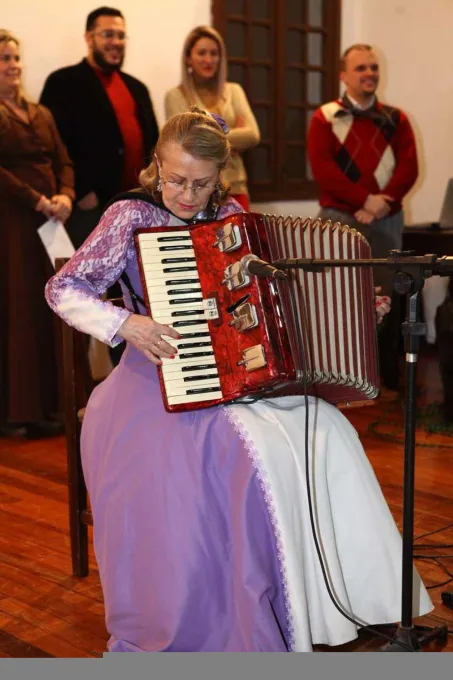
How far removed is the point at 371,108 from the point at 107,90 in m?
1.23

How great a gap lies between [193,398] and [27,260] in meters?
2.10

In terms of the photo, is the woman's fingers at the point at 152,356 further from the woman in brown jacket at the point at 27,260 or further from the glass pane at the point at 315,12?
the glass pane at the point at 315,12

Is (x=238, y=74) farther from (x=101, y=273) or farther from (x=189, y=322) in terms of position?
(x=189, y=322)

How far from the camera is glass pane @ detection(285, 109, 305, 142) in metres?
5.37

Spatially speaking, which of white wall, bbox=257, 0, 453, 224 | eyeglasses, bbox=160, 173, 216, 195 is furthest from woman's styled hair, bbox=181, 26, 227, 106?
eyeglasses, bbox=160, 173, 216, 195

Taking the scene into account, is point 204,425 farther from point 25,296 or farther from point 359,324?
point 25,296

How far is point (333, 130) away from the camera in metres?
4.38

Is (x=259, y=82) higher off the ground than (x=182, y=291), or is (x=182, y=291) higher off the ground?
(x=259, y=82)

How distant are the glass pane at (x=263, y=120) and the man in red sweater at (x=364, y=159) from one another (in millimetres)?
879

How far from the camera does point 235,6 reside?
16.4 feet

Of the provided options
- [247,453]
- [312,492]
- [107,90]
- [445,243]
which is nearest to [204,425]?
[247,453]

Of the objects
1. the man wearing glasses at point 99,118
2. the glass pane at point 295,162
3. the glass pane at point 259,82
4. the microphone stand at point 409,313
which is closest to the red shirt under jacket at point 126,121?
the man wearing glasses at point 99,118

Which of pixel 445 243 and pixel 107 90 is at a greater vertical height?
pixel 107 90

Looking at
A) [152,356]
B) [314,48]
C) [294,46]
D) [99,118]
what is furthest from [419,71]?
[152,356]
